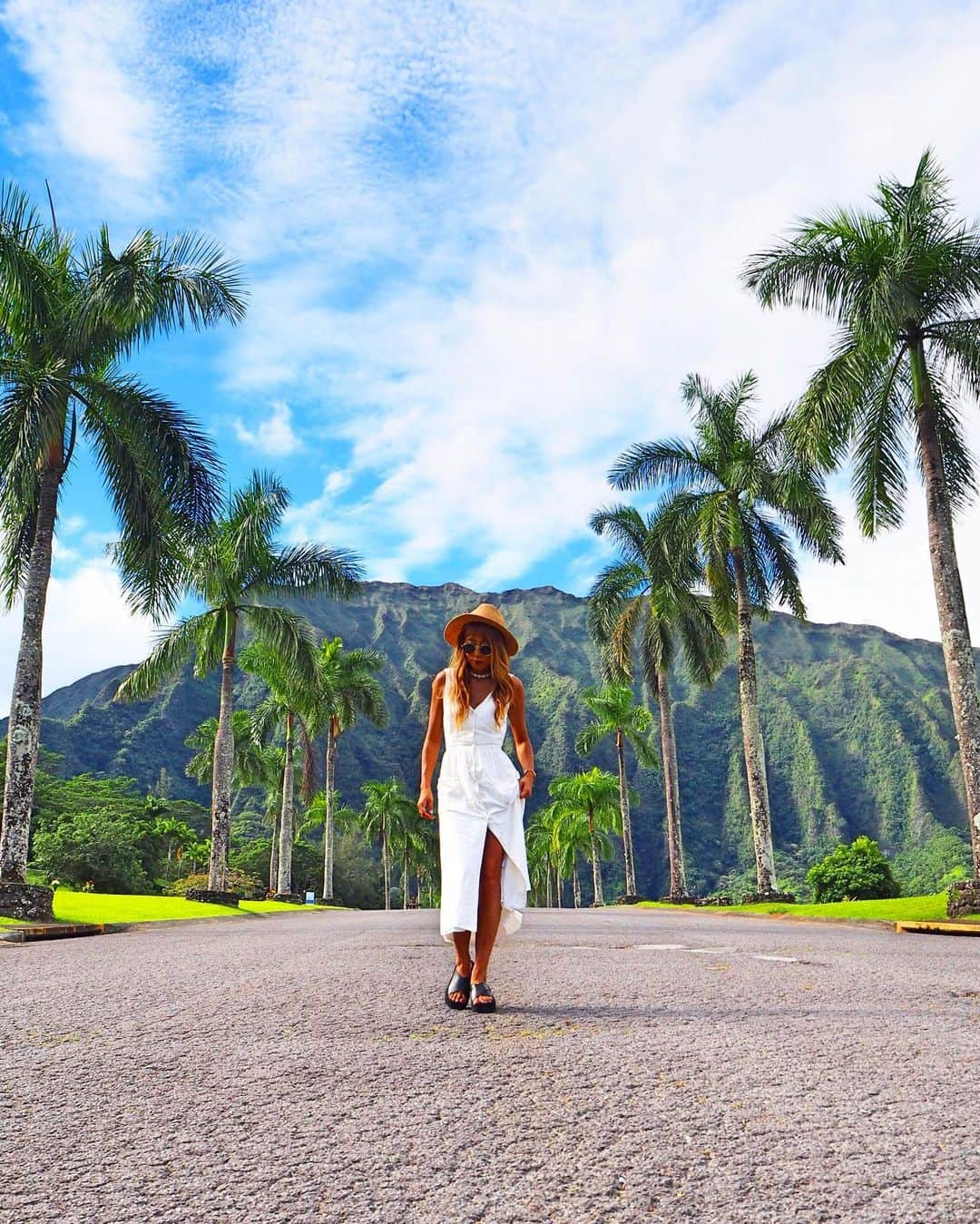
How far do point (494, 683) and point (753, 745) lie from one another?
70.4 ft

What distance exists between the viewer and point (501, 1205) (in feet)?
6.91

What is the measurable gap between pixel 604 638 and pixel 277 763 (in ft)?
84.6

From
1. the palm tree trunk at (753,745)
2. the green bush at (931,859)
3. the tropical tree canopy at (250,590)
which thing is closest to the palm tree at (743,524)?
the palm tree trunk at (753,745)

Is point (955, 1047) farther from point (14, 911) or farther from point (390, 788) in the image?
point (390, 788)

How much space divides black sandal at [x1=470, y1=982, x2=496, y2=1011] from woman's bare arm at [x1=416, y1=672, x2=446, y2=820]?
0.86 metres

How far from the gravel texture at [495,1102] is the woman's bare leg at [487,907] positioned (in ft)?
0.84

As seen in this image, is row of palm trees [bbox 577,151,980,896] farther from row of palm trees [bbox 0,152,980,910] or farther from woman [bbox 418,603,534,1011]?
woman [bbox 418,603,534,1011]

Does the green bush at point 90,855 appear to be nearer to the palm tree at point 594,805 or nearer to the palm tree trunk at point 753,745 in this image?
the palm tree at point 594,805

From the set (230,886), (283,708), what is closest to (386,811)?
(230,886)

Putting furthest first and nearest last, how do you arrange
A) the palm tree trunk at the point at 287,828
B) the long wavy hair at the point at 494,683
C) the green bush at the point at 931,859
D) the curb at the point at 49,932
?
the green bush at the point at 931,859 < the palm tree trunk at the point at 287,828 < the curb at the point at 49,932 < the long wavy hair at the point at 494,683

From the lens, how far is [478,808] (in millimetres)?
4836

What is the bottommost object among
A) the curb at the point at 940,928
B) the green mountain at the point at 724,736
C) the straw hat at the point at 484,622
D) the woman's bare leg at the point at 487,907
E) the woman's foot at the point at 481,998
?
the curb at the point at 940,928

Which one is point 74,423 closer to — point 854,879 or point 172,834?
point 854,879

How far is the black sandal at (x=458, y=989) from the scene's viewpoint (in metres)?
4.80
